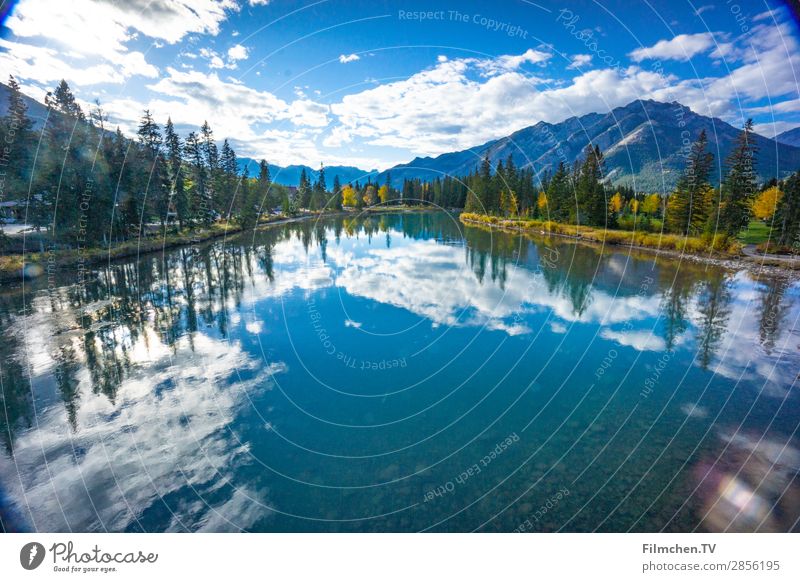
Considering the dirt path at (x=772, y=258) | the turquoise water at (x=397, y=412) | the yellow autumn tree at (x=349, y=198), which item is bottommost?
the turquoise water at (x=397, y=412)

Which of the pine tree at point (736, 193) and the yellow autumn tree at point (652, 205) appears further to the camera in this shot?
the yellow autumn tree at point (652, 205)

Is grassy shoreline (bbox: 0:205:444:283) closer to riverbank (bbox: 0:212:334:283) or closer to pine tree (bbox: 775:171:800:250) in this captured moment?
riverbank (bbox: 0:212:334:283)

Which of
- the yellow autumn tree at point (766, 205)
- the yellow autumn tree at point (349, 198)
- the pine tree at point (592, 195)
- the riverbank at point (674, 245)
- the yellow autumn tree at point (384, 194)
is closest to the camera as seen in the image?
the riverbank at point (674, 245)

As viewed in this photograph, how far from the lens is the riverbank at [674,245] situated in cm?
3878

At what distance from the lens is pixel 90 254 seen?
1519 inches

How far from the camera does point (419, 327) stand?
20562 mm

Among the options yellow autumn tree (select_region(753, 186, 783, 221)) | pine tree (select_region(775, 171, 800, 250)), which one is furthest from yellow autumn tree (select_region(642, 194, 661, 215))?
pine tree (select_region(775, 171, 800, 250))

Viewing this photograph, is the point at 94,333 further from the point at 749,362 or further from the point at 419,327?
the point at 749,362

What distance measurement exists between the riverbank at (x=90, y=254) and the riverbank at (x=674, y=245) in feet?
189

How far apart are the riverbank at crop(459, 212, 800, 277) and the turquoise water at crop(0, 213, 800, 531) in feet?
59.9

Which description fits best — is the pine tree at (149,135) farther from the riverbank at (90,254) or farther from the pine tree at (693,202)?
the pine tree at (693,202)

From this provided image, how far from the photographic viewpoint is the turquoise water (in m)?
8.58

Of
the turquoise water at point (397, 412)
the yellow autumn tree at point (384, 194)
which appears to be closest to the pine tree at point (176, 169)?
the turquoise water at point (397, 412)

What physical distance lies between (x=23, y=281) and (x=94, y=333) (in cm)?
1880
